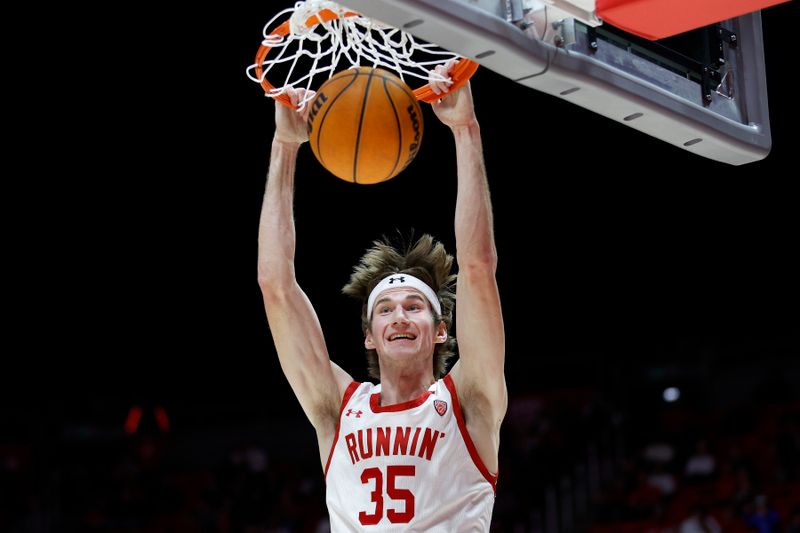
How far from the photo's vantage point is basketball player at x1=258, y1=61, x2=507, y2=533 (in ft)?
12.8

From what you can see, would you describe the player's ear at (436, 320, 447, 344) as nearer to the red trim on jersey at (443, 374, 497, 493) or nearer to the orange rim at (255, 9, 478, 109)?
the red trim on jersey at (443, 374, 497, 493)

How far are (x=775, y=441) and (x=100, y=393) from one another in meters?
8.22

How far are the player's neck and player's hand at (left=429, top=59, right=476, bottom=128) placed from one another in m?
0.98

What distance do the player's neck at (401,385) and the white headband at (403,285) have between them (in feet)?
1.02

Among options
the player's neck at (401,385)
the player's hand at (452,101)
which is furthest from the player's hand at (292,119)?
the player's neck at (401,385)

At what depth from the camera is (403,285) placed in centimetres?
440

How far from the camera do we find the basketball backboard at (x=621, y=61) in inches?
120

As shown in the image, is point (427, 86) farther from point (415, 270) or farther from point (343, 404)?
point (343, 404)

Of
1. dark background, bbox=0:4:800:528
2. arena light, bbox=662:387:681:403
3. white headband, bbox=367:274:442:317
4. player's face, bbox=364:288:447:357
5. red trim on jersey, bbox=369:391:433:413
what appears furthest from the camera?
arena light, bbox=662:387:681:403

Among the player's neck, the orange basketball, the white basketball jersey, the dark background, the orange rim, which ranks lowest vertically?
the white basketball jersey

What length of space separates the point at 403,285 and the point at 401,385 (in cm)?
41

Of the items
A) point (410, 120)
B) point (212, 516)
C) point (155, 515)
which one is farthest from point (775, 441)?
point (410, 120)

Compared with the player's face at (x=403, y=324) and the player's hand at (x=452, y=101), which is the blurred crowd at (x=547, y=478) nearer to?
the player's face at (x=403, y=324)

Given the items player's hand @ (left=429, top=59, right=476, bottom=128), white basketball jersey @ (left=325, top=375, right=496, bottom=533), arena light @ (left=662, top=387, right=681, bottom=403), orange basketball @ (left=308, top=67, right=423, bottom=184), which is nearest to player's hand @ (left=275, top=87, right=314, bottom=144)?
orange basketball @ (left=308, top=67, right=423, bottom=184)
